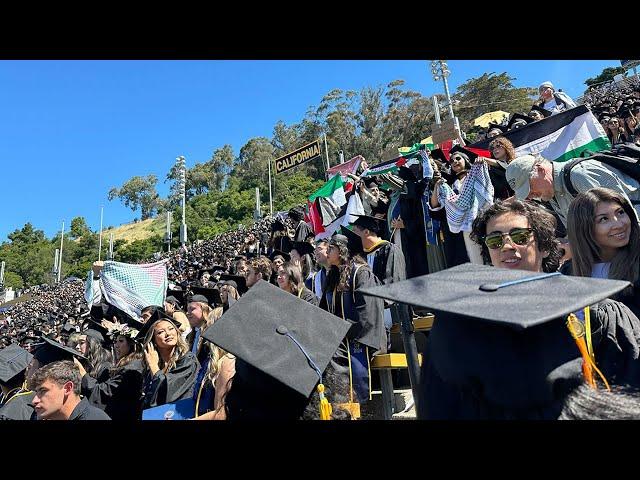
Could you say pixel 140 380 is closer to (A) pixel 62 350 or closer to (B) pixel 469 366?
(A) pixel 62 350

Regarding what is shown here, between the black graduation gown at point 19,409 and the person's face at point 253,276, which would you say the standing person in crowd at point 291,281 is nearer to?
the person's face at point 253,276

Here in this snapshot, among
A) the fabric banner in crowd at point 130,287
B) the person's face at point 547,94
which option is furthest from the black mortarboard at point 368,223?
the person's face at point 547,94

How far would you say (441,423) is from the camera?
1.17 meters

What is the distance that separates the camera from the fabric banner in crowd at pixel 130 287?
1014 cm

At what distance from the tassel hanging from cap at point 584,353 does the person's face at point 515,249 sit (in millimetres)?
647

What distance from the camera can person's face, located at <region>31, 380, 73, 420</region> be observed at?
10.9ft

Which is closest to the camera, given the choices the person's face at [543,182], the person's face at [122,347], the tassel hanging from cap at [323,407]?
the tassel hanging from cap at [323,407]

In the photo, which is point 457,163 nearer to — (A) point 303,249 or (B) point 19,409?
(A) point 303,249

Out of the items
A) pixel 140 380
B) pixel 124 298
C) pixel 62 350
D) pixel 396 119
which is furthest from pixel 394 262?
pixel 396 119

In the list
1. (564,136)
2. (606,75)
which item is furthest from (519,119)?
(606,75)

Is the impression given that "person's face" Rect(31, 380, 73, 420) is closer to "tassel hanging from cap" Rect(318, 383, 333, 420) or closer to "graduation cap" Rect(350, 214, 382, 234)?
"tassel hanging from cap" Rect(318, 383, 333, 420)

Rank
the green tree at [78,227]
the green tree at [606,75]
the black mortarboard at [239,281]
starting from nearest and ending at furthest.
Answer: the black mortarboard at [239,281], the green tree at [606,75], the green tree at [78,227]

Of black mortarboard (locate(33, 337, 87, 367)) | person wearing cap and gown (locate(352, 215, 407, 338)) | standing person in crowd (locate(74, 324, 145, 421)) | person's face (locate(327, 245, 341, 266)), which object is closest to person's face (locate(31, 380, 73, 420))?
standing person in crowd (locate(74, 324, 145, 421))
